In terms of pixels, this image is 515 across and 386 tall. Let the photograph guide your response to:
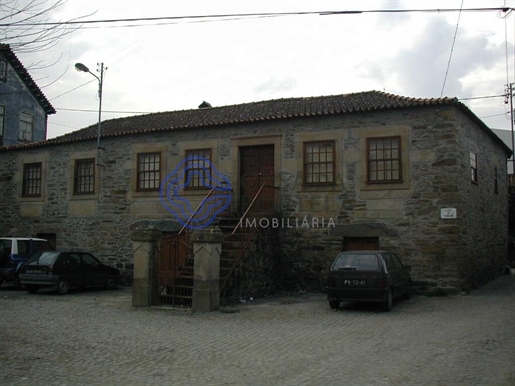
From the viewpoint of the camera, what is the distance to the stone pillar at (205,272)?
12.5 m

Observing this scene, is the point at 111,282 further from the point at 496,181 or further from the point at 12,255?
the point at 496,181

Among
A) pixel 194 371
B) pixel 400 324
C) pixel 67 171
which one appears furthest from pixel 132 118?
pixel 194 371

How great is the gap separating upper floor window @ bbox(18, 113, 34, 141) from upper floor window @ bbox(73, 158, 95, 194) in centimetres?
1261

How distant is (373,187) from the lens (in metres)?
16.2

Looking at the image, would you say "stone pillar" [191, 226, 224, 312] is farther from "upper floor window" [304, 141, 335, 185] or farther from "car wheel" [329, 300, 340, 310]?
"upper floor window" [304, 141, 335, 185]

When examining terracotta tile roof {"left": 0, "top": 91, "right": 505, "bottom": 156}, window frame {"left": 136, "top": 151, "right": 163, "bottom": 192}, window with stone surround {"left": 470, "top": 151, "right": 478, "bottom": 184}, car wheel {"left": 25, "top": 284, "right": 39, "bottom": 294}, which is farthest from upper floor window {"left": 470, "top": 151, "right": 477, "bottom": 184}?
car wheel {"left": 25, "top": 284, "right": 39, "bottom": 294}

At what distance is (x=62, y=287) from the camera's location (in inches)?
638

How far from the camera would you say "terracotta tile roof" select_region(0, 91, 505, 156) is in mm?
16219

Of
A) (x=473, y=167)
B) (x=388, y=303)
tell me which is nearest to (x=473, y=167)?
(x=473, y=167)

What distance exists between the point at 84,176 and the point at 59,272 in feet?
20.7

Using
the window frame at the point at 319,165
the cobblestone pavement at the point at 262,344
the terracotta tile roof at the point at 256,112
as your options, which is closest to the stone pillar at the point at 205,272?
the cobblestone pavement at the point at 262,344

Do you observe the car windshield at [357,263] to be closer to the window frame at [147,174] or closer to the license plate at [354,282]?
the license plate at [354,282]

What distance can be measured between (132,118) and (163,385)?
60.2 ft

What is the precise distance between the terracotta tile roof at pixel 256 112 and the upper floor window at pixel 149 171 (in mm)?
1005
